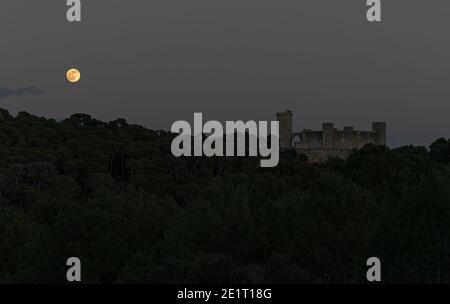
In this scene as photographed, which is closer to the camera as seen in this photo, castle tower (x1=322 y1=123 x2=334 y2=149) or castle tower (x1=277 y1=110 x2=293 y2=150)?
castle tower (x1=322 y1=123 x2=334 y2=149)

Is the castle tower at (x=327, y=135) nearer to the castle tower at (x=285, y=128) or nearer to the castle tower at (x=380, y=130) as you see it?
the castle tower at (x=285, y=128)

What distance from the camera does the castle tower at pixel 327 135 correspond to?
111500 mm

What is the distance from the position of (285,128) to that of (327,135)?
19.5 ft

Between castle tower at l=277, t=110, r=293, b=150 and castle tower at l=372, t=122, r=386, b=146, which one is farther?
castle tower at l=372, t=122, r=386, b=146

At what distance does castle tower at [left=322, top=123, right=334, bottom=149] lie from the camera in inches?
4390

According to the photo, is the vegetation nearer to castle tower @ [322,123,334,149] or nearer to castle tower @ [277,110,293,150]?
castle tower @ [322,123,334,149]

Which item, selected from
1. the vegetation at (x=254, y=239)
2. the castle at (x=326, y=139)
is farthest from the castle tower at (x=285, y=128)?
the vegetation at (x=254, y=239)

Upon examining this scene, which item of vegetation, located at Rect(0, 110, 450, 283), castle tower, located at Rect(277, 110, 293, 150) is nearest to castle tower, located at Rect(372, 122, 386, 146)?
castle tower, located at Rect(277, 110, 293, 150)

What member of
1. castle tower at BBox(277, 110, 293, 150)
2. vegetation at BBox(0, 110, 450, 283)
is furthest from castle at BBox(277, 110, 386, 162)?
vegetation at BBox(0, 110, 450, 283)

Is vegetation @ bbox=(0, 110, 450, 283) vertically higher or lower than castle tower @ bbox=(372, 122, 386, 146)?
lower

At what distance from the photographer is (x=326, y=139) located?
11156 cm

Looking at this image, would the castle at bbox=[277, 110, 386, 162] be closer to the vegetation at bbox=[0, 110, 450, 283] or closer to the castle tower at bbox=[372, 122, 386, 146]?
the castle tower at bbox=[372, 122, 386, 146]

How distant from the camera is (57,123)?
106 meters
